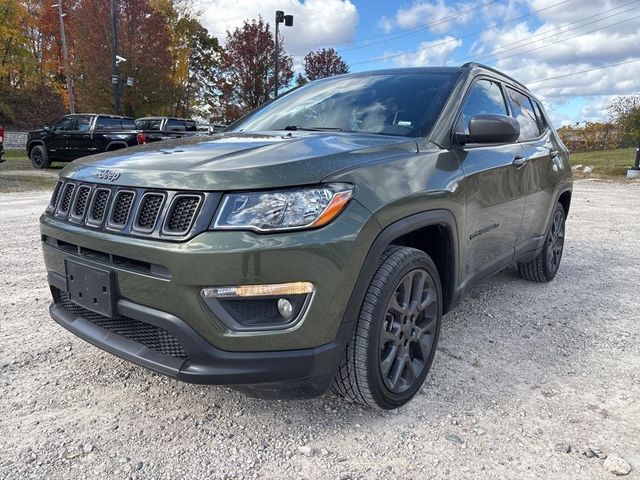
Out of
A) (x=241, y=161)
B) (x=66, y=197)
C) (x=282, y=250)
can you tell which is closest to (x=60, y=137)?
(x=66, y=197)

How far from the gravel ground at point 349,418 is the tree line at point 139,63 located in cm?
2721

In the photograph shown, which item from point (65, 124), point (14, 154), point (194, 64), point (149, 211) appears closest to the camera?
point (149, 211)

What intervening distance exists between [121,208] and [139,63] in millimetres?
28283

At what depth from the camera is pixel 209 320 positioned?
1899mm

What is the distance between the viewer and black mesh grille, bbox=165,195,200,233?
1920mm

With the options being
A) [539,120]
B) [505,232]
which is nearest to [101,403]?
[505,232]

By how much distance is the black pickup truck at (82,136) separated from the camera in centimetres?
1552

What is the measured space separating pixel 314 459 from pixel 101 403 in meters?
1.10

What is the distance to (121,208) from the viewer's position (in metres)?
2.11

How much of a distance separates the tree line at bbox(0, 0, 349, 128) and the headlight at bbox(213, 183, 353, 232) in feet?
91.6

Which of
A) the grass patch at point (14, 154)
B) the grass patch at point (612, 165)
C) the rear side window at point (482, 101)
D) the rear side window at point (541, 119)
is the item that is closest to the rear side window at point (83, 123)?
the grass patch at point (14, 154)

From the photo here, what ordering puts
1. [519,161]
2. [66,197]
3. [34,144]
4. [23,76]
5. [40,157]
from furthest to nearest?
[23,76]
[34,144]
[40,157]
[519,161]
[66,197]

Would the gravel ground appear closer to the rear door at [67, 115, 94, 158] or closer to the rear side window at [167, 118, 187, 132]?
the rear door at [67, 115, 94, 158]

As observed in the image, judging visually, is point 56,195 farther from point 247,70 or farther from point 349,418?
point 247,70
